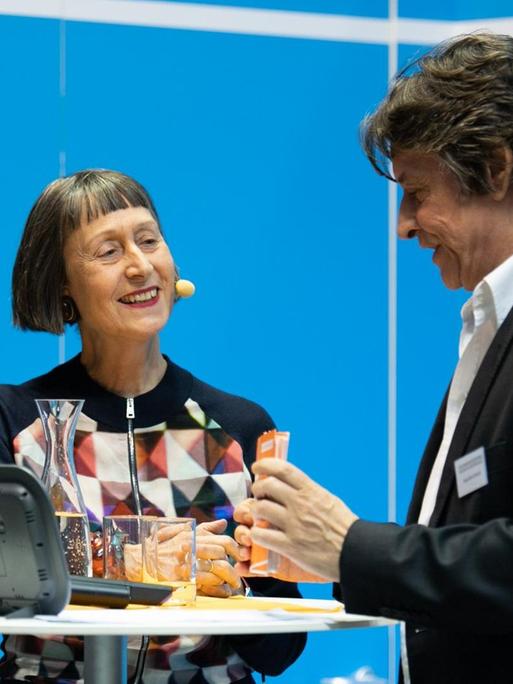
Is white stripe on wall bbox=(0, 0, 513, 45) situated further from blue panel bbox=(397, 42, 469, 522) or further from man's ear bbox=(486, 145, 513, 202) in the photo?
man's ear bbox=(486, 145, 513, 202)

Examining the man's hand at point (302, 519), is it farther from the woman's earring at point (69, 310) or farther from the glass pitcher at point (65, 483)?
the woman's earring at point (69, 310)

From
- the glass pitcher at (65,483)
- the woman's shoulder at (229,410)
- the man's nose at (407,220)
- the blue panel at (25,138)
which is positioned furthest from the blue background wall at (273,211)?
the man's nose at (407,220)

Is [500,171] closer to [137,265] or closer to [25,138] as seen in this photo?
[137,265]

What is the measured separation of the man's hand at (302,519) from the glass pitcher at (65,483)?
1.88 ft

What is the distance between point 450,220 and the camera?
2.44m

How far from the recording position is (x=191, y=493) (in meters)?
3.22

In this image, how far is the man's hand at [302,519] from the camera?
2.17m

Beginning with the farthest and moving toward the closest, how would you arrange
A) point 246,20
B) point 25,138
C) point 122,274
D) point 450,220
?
1. point 246,20
2. point 25,138
3. point 122,274
4. point 450,220

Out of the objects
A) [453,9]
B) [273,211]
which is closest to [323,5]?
[453,9]

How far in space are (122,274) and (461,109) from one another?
1.19 m

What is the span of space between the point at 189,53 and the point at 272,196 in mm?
626

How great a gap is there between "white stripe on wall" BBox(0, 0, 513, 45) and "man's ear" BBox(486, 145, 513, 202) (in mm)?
3021

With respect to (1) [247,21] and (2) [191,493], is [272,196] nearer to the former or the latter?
(1) [247,21]

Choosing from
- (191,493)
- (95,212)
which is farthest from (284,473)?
(95,212)
